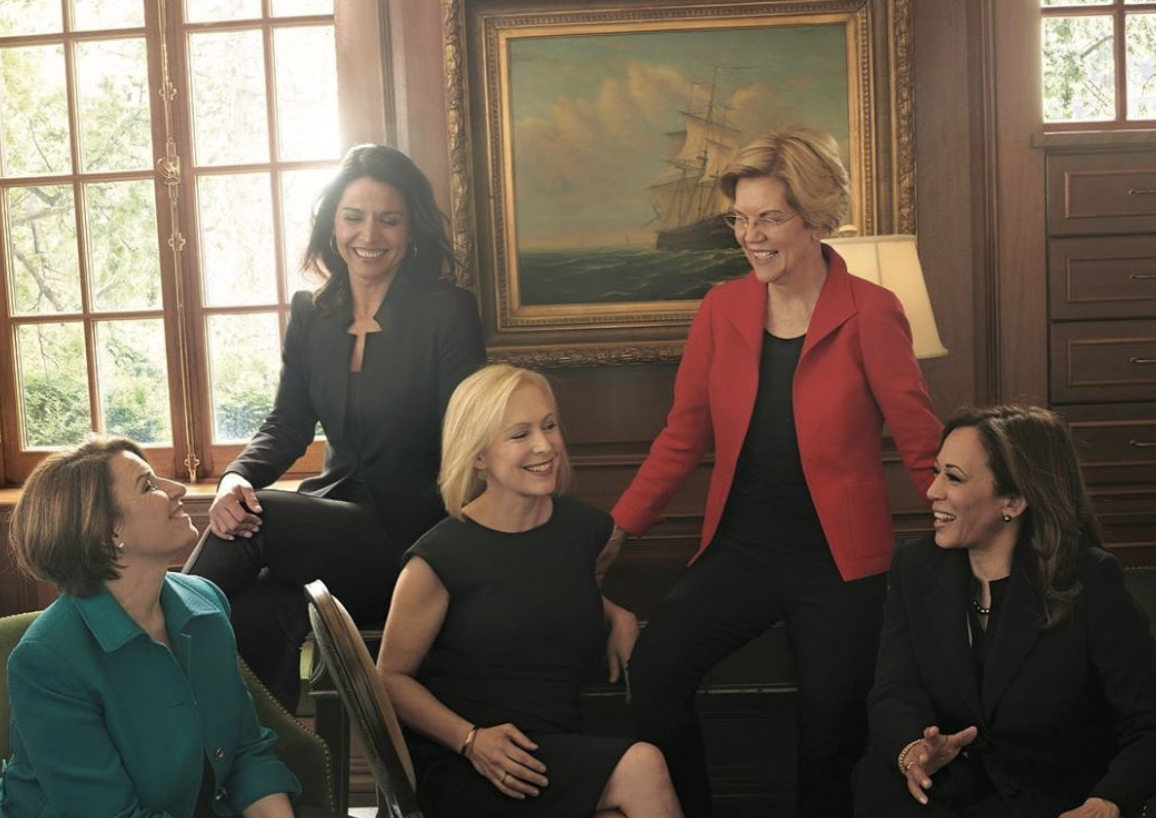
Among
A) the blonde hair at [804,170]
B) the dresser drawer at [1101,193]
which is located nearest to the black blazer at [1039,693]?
the blonde hair at [804,170]

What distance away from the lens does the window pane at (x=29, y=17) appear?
4223 millimetres

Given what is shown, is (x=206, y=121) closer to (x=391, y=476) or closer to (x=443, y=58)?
(x=443, y=58)

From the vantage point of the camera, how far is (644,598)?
313cm

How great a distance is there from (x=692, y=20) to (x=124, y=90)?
1866 millimetres

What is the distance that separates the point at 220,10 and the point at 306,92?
38 cm

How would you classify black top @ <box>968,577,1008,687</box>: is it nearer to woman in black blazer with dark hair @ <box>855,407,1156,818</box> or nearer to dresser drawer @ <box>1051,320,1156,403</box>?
woman in black blazer with dark hair @ <box>855,407,1156,818</box>

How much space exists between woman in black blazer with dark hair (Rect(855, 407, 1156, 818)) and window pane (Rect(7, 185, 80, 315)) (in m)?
3.09

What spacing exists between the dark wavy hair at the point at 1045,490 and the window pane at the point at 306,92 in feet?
8.53

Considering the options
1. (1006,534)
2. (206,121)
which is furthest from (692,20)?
(1006,534)

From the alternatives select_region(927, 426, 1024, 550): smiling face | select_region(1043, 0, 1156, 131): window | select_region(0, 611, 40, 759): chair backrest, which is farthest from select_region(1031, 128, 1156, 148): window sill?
select_region(0, 611, 40, 759): chair backrest

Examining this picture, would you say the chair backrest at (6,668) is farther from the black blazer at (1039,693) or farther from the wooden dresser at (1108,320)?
the wooden dresser at (1108,320)

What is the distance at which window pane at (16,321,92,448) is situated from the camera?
4.29 metres

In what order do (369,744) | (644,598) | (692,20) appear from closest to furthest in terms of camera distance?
(369,744) → (644,598) → (692,20)

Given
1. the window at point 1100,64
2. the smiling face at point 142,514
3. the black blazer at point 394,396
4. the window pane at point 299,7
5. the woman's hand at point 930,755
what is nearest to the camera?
the smiling face at point 142,514
